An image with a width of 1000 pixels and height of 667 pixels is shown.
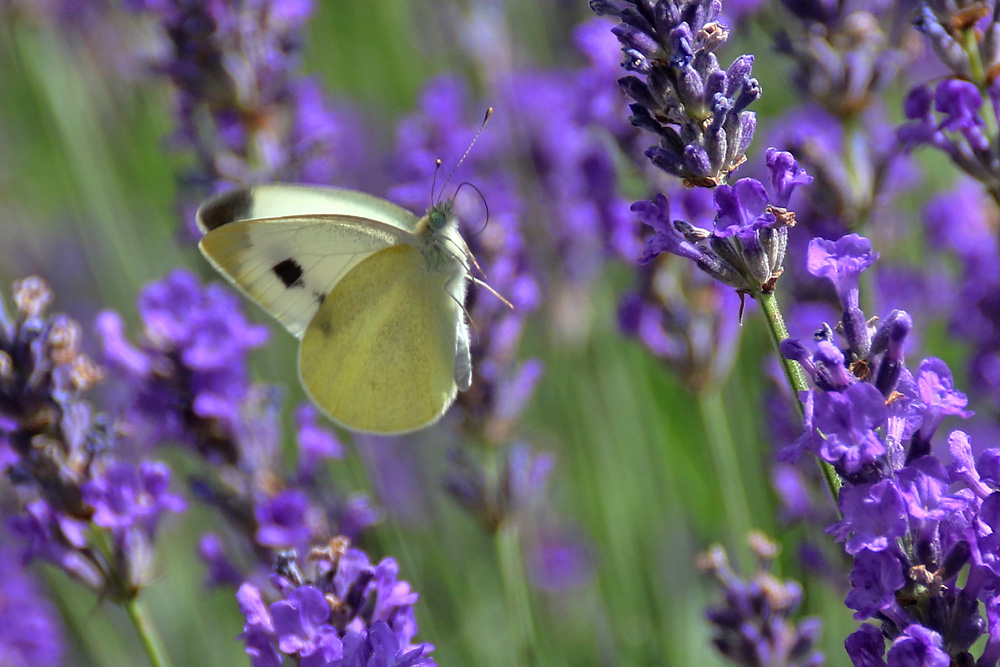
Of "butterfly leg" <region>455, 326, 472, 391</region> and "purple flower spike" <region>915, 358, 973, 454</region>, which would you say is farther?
"butterfly leg" <region>455, 326, 472, 391</region>

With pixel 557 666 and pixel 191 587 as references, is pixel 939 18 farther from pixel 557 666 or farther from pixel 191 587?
pixel 191 587

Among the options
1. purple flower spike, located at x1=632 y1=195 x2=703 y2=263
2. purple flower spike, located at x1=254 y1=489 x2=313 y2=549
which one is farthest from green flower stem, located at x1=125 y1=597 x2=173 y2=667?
purple flower spike, located at x1=632 y1=195 x2=703 y2=263

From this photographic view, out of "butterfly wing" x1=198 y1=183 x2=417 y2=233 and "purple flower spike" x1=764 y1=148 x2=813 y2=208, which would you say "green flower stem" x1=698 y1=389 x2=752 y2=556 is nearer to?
"butterfly wing" x1=198 y1=183 x2=417 y2=233

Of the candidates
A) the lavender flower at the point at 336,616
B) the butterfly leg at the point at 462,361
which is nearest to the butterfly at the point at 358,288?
the butterfly leg at the point at 462,361

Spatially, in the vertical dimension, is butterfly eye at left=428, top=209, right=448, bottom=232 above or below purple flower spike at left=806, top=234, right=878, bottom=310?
above

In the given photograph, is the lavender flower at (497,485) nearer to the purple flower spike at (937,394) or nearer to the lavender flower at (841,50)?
the lavender flower at (841,50)

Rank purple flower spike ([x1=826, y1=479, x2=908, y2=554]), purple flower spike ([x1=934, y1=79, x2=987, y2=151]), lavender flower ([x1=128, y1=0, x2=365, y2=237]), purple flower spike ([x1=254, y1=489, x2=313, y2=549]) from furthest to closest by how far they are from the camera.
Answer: lavender flower ([x1=128, y1=0, x2=365, y2=237]) → purple flower spike ([x1=254, y1=489, x2=313, y2=549]) → purple flower spike ([x1=934, y1=79, x2=987, y2=151]) → purple flower spike ([x1=826, y1=479, x2=908, y2=554])

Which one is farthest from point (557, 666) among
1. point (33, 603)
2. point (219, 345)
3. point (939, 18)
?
point (939, 18)
